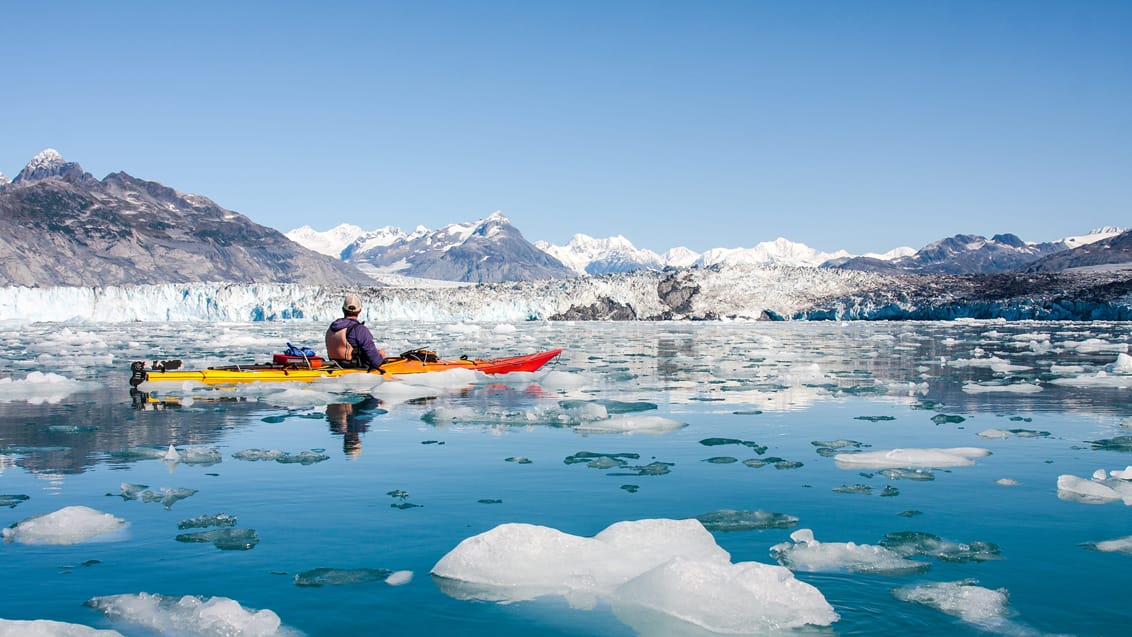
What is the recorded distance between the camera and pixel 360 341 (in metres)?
13.8

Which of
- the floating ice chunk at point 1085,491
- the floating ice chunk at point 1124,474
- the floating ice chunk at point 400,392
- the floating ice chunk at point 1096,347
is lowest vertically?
the floating ice chunk at point 1085,491

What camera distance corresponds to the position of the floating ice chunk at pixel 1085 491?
608 centimetres

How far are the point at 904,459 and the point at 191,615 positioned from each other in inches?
230

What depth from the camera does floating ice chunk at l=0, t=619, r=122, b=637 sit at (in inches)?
135

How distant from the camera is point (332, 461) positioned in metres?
7.82

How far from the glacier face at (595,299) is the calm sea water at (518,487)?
49.8 m

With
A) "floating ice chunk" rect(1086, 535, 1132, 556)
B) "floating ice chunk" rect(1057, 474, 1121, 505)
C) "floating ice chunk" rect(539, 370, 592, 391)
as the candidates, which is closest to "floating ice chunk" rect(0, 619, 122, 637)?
"floating ice chunk" rect(1086, 535, 1132, 556)

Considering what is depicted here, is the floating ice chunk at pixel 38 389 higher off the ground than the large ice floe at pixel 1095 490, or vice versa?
the floating ice chunk at pixel 38 389

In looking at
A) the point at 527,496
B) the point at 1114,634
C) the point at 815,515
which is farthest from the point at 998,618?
the point at 527,496

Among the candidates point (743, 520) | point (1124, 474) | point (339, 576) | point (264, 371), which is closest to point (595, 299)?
point (264, 371)

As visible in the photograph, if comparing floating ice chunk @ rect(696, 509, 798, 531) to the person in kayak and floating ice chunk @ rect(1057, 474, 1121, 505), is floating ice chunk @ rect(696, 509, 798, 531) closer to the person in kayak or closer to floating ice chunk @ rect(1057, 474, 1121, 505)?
floating ice chunk @ rect(1057, 474, 1121, 505)

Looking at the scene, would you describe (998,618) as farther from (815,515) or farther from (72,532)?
(72,532)

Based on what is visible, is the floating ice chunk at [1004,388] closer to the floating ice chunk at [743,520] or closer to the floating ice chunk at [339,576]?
the floating ice chunk at [743,520]

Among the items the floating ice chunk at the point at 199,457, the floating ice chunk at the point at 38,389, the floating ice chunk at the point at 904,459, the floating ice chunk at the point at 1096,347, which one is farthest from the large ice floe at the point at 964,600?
the floating ice chunk at the point at 1096,347
